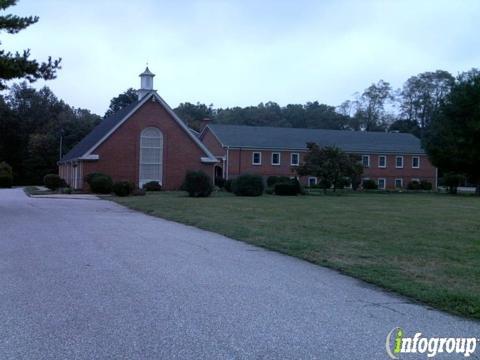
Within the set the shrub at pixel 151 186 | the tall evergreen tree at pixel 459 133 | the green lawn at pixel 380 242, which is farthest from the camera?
the tall evergreen tree at pixel 459 133

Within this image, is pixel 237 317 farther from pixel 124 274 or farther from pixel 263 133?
pixel 263 133

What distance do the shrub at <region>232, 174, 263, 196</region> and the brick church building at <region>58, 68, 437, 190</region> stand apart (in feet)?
28.3

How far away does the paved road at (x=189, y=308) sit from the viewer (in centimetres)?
582

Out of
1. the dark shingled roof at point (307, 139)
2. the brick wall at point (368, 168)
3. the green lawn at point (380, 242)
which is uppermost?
the dark shingled roof at point (307, 139)

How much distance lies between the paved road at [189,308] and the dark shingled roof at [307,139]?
48.7 m

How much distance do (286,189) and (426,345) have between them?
3743cm

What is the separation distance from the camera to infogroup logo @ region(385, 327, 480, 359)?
584cm

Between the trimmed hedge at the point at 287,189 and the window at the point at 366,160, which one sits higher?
the window at the point at 366,160

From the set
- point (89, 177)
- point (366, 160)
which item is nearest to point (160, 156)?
point (89, 177)

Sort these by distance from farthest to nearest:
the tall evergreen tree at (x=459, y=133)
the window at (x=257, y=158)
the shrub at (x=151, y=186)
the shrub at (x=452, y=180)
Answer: the window at (x=257, y=158) < the shrub at (x=452, y=180) < the tall evergreen tree at (x=459, y=133) < the shrub at (x=151, y=186)

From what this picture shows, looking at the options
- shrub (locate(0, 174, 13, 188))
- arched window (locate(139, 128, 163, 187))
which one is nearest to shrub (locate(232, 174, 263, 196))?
arched window (locate(139, 128, 163, 187))

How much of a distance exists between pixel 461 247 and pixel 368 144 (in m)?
53.9

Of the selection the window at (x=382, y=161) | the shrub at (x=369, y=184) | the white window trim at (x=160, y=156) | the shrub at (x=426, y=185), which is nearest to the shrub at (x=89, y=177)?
the white window trim at (x=160, y=156)

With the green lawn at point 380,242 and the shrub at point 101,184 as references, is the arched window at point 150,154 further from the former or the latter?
the green lawn at point 380,242
